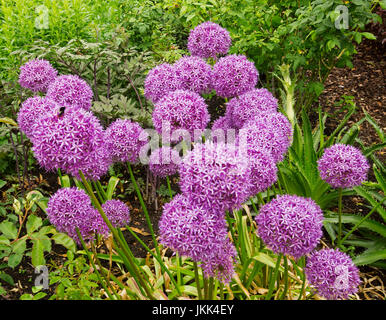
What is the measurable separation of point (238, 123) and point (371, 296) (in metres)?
1.70

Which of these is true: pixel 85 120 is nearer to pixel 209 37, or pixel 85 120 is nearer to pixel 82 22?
pixel 209 37

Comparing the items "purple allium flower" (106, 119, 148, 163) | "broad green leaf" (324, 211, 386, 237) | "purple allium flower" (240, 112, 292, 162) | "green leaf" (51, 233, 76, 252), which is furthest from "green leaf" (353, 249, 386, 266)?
"green leaf" (51, 233, 76, 252)

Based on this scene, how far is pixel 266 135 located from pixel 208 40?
1102 millimetres

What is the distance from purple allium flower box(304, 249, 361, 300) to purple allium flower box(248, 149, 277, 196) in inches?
18.9

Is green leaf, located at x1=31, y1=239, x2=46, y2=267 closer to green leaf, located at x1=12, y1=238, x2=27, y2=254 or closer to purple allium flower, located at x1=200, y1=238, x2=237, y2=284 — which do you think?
green leaf, located at x1=12, y1=238, x2=27, y2=254

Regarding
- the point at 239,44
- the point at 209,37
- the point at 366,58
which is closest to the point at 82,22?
the point at 239,44

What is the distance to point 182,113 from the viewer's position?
6.61ft

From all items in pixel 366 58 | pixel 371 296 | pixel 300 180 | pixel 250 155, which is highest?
pixel 250 155

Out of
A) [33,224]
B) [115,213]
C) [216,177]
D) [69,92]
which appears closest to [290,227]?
[216,177]

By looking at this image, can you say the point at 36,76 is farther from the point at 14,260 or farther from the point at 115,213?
the point at 14,260

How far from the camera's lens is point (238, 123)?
2383mm

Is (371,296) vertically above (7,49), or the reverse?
(7,49)

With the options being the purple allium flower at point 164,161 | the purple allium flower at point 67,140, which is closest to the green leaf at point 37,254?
the purple allium flower at point 164,161

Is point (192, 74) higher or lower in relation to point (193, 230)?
higher
